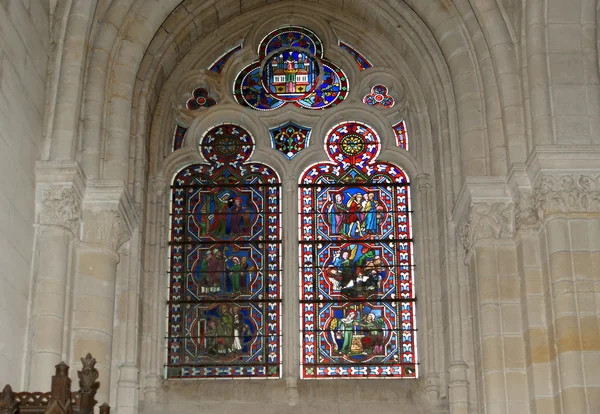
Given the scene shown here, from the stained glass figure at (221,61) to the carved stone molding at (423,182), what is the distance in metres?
3.92

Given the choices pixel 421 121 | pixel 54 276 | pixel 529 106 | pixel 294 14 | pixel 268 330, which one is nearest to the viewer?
pixel 54 276

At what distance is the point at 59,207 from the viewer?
570 inches

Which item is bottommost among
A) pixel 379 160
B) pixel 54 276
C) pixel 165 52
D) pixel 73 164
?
pixel 54 276

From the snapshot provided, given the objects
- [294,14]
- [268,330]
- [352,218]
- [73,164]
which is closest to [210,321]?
[268,330]

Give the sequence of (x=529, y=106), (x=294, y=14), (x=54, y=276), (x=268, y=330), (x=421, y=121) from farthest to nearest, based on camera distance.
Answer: (x=294, y=14)
(x=421, y=121)
(x=268, y=330)
(x=529, y=106)
(x=54, y=276)

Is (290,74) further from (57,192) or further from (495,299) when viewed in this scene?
(495,299)

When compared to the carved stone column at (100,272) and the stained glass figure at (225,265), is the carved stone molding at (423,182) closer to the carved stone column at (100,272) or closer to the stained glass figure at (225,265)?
the stained glass figure at (225,265)

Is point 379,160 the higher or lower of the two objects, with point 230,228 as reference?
higher

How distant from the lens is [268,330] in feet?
56.5

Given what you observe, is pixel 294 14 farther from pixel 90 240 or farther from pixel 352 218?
pixel 90 240

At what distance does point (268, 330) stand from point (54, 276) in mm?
4113

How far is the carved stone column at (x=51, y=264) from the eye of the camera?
13.7m

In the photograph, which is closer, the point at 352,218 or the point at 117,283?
the point at 117,283

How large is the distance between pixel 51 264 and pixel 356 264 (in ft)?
A: 17.2
